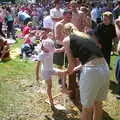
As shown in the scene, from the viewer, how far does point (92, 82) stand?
17.7ft

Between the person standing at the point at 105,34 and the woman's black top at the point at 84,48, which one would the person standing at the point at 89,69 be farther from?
the person standing at the point at 105,34

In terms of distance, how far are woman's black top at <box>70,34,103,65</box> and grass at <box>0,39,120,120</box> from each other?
2.12 meters

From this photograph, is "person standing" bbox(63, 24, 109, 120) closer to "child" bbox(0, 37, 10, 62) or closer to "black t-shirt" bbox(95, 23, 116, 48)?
"black t-shirt" bbox(95, 23, 116, 48)

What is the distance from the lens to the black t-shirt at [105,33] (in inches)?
377

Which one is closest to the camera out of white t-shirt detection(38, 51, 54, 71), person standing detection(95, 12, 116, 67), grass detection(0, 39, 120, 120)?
grass detection(0, 39, 120, 120)

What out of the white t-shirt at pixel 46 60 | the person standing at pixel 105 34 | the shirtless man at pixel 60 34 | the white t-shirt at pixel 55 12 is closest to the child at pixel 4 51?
the white t-shirt at pixel 55 12

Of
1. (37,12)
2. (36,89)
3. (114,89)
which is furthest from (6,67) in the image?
(37,12)

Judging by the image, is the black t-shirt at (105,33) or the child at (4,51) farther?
the child at (4,51)

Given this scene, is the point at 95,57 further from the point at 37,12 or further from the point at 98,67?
the point at 37,12

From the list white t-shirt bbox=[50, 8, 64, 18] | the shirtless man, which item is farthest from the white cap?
white t-shirt bbox=[50, 8, 64, 18]

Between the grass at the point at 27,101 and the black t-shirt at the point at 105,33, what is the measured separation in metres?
1.02

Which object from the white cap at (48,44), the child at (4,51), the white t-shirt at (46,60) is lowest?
the child at (4,51)

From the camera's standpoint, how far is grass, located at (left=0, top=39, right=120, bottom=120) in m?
7.29

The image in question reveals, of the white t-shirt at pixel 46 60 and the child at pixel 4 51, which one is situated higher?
the white t-shirt at pixel 46 60
